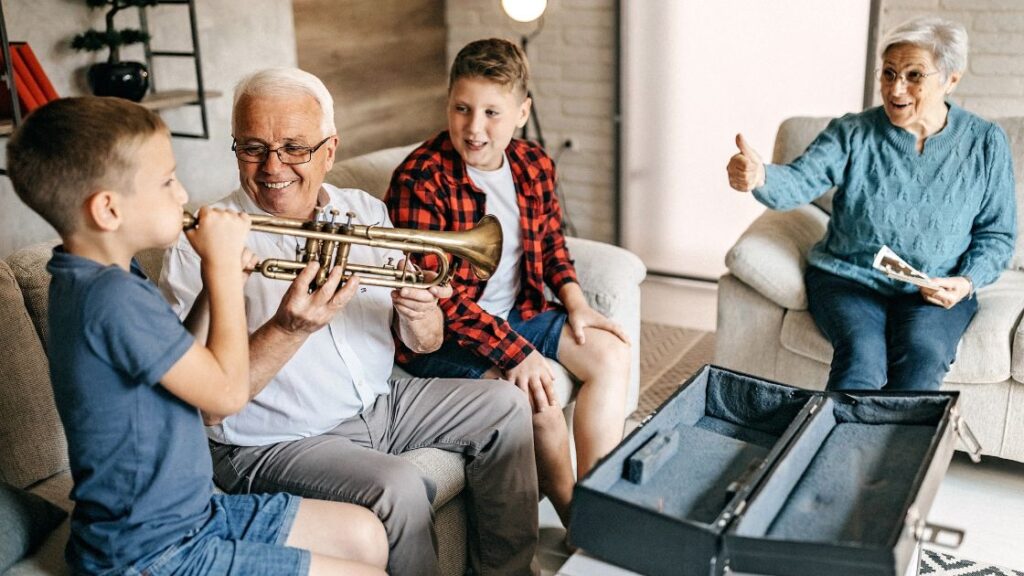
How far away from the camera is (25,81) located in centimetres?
251

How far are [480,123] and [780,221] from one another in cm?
110

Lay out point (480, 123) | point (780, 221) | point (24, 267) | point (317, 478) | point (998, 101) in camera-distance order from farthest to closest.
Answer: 1. point (998, 101)
2. point (780, 221)
3. point (480, 123)
4. point (24, 267)
5. point (317, 478)

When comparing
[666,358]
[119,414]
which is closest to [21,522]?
[119,414]

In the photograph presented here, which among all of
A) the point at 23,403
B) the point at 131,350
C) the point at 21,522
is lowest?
the point at 21,522

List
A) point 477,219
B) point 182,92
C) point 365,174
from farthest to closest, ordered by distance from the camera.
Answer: point 182,92
point 365,174
point 477,219

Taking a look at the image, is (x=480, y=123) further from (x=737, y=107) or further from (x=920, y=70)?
(x=737, y=107)

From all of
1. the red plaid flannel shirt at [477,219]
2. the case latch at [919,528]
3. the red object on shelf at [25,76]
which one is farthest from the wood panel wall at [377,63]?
the case latch at [919,528]

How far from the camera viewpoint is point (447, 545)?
1984mm

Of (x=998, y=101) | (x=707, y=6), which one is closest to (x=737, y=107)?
(x=707, y=6)

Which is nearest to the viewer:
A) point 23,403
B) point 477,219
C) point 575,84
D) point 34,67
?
point 23,403

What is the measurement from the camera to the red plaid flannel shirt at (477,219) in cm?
220

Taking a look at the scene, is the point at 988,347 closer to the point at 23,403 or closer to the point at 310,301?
the point at 310,301

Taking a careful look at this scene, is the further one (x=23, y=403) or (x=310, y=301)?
(x=23, y=403)

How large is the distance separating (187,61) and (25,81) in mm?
685
